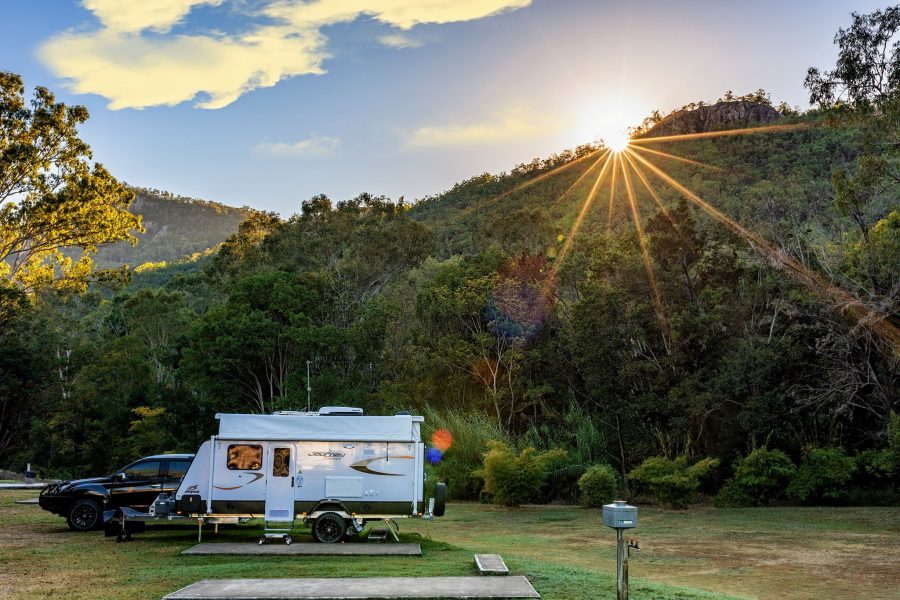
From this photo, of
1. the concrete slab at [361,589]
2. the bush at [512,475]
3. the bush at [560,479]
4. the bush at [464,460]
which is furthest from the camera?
the bush at [464,460]

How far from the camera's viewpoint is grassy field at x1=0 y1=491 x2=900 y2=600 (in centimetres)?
1165

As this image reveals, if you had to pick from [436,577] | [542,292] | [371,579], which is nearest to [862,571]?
[436,577]

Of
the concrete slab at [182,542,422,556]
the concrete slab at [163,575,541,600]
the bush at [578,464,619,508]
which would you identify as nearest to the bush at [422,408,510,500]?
the bush at [578,464,619,508]

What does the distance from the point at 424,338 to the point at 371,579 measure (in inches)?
1127

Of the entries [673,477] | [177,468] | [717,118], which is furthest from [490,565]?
[717,118]

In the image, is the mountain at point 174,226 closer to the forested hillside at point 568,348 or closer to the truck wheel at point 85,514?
the forested hillside at point 568,348

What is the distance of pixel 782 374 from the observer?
28.3 m

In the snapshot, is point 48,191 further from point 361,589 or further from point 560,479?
point 361,589

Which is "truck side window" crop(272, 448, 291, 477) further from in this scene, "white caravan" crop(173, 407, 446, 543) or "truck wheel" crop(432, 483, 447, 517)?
"truck wheel" crop(432, 483, 447, 517)


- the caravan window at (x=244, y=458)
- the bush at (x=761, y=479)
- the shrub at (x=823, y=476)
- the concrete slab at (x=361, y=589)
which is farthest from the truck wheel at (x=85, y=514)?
the shrub at (x=823, y=476)

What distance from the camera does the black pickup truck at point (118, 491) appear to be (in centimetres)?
1853

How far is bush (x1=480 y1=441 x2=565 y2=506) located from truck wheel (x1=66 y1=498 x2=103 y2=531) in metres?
12.6

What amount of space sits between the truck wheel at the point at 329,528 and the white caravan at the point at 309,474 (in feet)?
0.06

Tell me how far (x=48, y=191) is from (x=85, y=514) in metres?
25.0
